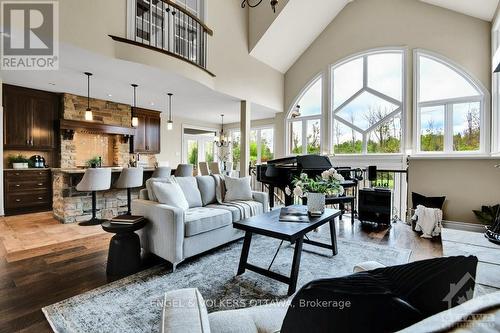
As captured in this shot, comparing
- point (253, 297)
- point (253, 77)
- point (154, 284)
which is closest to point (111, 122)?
point (253, 77)

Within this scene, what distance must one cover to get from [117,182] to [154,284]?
9.56 ft

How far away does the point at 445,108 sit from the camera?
5164 millimetres

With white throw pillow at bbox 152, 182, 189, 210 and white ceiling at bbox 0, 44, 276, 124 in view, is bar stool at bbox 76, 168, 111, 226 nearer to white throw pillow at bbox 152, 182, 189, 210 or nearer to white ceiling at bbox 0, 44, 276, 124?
white ceiling at bbox 0, 44, 276, 124

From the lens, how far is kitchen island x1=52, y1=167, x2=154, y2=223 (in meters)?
4.28

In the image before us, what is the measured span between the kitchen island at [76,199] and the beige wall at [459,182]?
5.58m

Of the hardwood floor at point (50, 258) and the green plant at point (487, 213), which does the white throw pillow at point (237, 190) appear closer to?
the hardwood floor at point (50, 258)

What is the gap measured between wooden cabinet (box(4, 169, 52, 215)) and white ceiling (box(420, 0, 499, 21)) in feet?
30.2

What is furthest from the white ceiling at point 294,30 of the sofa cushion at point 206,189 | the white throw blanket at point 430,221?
the white throw blanket at point 430,221

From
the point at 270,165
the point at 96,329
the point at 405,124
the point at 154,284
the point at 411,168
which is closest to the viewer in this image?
the point at 96,329

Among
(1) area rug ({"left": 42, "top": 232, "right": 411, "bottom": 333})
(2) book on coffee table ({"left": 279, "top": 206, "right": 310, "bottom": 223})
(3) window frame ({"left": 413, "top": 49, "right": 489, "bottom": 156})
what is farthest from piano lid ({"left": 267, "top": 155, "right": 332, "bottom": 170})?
(3) window frame ({"left": 413, "top": 49, "right": 489, "bottom": 156})

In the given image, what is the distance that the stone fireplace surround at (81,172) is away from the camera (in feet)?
14.1

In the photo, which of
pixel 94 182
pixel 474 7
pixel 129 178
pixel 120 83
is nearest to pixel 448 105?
pixel 474 7

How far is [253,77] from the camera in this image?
6266mm

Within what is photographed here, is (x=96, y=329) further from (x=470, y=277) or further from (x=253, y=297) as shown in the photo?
(x=470, y=277)
